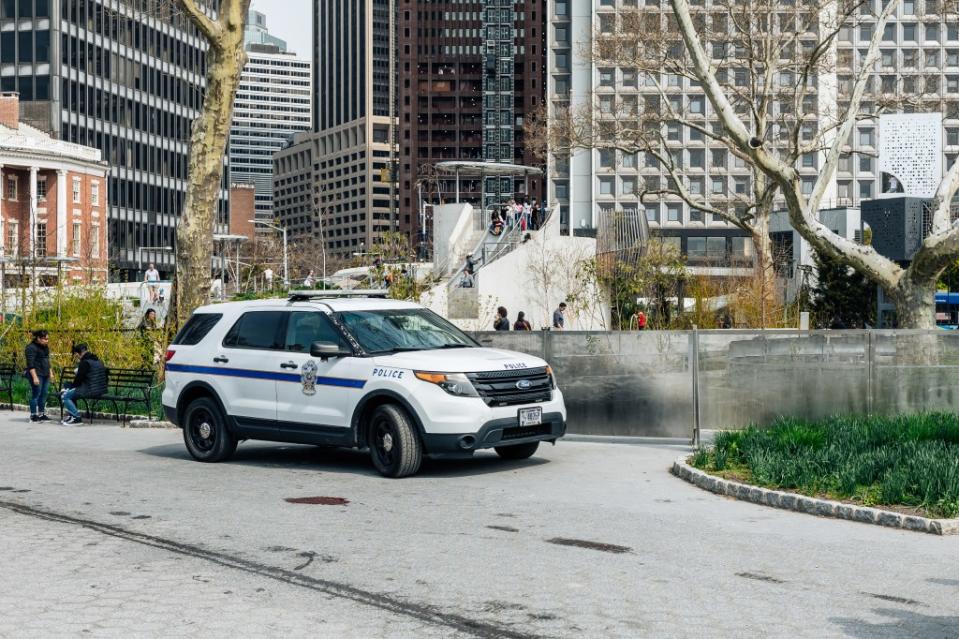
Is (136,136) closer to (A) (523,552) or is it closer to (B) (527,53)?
(B) (527,53)

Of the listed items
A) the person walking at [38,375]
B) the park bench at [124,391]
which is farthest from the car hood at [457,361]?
the person walking at [38,375]

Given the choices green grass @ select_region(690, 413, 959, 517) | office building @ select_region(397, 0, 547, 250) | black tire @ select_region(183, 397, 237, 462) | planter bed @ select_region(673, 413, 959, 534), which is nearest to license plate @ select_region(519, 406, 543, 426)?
planter bed @ select_region(673, 413, 959, 534)

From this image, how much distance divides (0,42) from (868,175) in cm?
7504

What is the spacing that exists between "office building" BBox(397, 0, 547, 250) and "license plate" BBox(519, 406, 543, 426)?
158 m

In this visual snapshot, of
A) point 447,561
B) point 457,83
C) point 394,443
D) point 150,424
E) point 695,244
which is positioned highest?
point 457,83

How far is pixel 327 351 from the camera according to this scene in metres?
13.1

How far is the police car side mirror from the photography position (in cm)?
1305

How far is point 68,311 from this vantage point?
28359mm

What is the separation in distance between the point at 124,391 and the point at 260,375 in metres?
11.1

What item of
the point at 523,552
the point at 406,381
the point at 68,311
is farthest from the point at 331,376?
the point at 68,311

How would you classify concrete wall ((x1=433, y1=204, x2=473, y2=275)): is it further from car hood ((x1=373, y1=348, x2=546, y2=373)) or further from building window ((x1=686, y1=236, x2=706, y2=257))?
building window ((x1=686, y1=236, x2=706, y2=257))

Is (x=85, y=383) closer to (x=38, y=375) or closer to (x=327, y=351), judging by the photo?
(x=38, y=375)

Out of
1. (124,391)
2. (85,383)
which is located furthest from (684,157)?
(85,383)

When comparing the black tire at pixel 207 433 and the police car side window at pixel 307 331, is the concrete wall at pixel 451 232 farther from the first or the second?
the police car side window at pixel 307 331
